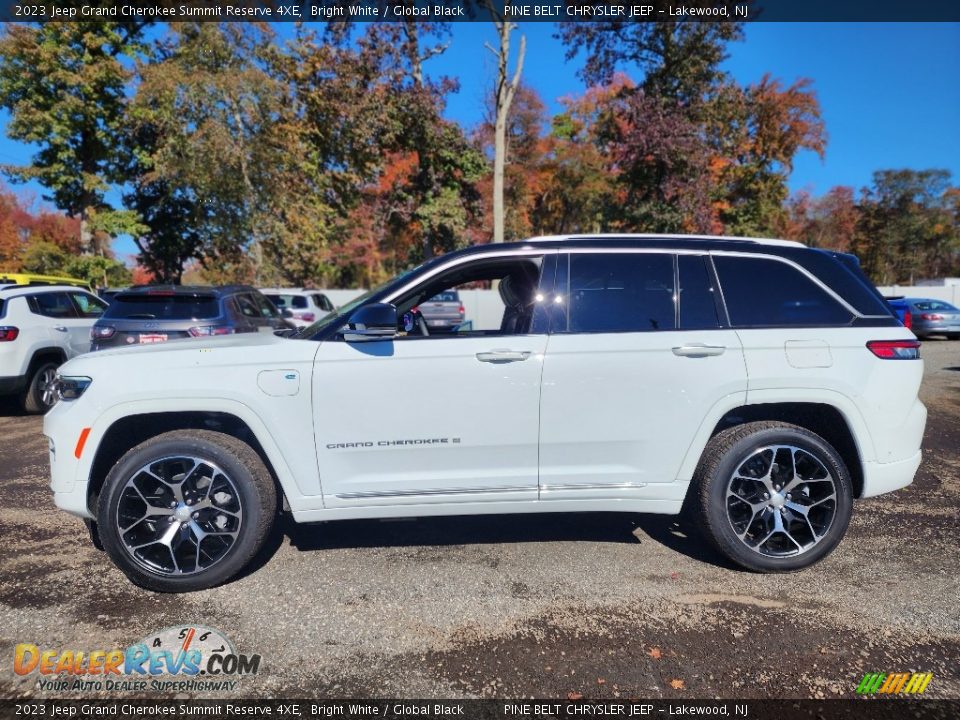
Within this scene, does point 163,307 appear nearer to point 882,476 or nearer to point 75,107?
point 882,476

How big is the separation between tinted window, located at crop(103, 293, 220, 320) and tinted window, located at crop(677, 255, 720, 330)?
5576mm

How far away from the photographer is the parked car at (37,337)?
7223 mm

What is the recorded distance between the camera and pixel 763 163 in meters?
32.3

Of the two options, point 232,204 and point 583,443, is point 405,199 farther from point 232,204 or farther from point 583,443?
point 583,443

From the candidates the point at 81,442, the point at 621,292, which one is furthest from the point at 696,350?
the point at 81,442

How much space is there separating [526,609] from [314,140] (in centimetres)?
2416

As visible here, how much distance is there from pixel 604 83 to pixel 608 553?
2326 cm

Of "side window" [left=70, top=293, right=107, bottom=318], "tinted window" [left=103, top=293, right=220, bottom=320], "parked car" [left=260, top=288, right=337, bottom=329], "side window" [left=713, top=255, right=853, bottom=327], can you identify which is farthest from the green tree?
"side window" [left=713, top=255, right=853, bottom=327]

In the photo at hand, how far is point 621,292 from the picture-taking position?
132 inches

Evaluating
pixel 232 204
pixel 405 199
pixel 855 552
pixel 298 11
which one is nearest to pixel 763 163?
pixel 405 199

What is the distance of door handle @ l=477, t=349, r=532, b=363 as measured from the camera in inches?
124

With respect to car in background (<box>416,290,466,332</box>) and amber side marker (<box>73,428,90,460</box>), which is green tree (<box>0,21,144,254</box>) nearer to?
car in background (<box>416,290,466,332</box>)

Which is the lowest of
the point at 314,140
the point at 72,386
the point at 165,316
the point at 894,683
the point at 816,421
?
the point at 894,683

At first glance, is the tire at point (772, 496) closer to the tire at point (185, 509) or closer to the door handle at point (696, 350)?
the door handle at point (696, 350)
